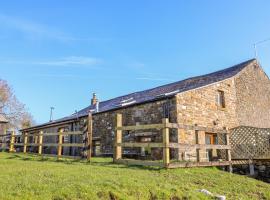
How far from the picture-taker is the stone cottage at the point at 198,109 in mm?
13380

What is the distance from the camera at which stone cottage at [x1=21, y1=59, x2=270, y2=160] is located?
43.9 feet

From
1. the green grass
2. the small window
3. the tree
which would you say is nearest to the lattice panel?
the small window

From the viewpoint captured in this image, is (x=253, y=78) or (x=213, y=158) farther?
(x=253, y=78)

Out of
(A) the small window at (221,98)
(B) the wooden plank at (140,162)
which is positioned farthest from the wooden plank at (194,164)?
(A) the small window at (221,98)

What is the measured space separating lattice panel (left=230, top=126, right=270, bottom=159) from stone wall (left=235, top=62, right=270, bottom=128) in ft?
10.3

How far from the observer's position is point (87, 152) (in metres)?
10.2

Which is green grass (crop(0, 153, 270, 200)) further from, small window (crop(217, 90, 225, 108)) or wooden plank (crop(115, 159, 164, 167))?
small window (crop(217, 90, 225, 108))

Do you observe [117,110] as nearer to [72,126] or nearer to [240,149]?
[72,126]

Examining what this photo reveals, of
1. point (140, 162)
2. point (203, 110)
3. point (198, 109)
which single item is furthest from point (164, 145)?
point (203, 110)

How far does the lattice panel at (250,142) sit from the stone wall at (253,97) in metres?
3.13

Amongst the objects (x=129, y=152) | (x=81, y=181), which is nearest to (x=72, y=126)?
(x=129, y=152)

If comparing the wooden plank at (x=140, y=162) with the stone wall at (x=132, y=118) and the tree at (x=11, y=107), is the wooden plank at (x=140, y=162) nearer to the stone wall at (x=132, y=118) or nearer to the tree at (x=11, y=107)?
the stone wall at (x=132, y=118)

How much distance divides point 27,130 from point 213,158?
1982 centimetres

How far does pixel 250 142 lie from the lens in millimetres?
13219
